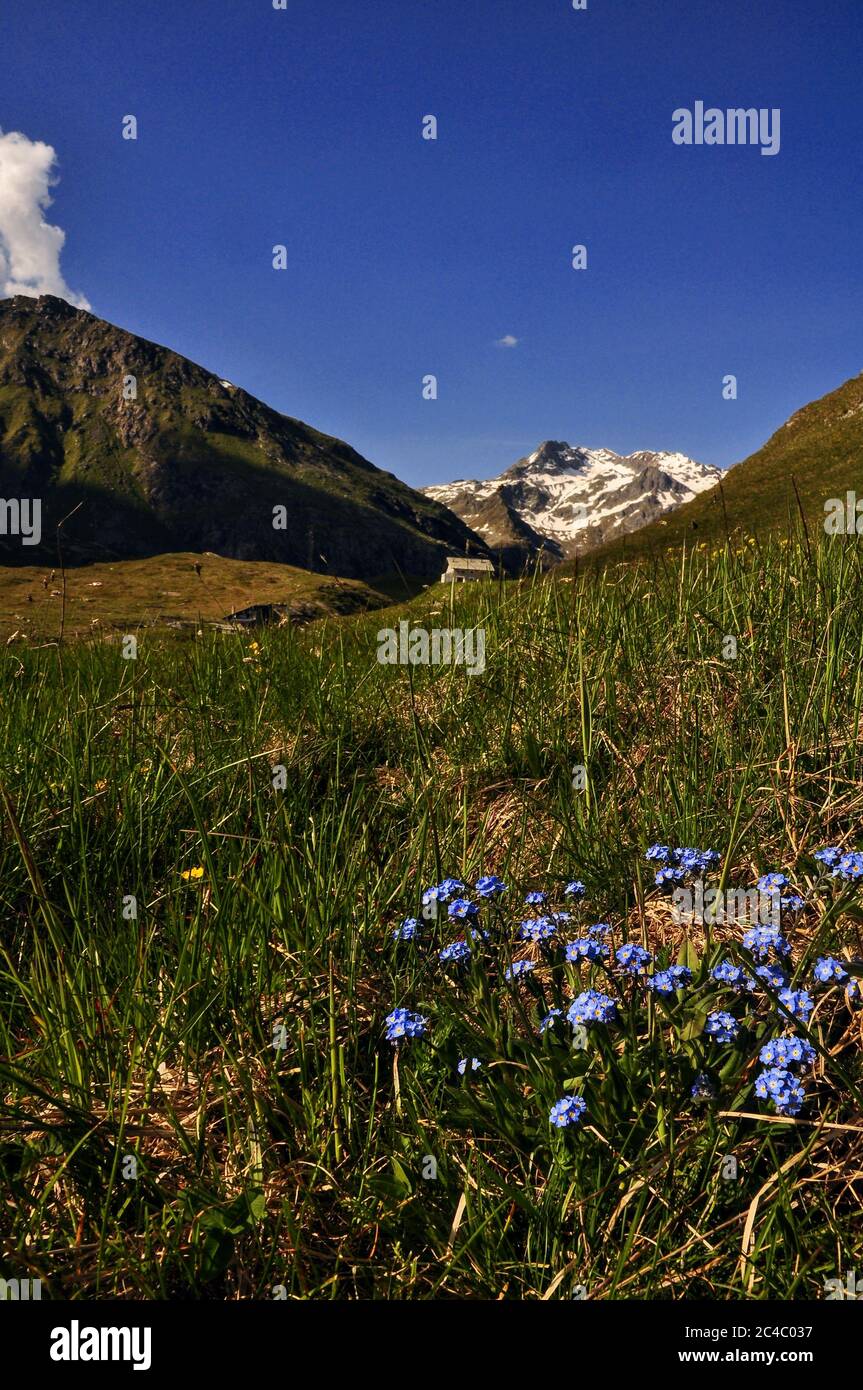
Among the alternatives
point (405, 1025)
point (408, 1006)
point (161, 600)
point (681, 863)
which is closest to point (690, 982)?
point (681, 863)

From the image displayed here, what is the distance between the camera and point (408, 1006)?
2922 millimetres

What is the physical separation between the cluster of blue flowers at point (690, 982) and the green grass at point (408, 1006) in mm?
79

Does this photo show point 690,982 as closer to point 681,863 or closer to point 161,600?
point 681,863

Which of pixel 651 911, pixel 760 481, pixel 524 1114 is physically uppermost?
pixel 760 481

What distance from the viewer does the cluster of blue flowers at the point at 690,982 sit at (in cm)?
205

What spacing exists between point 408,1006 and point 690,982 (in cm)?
101

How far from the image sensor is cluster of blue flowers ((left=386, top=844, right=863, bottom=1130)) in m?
2.05

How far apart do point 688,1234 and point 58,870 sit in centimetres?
296

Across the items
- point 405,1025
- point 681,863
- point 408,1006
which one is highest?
point 681,863

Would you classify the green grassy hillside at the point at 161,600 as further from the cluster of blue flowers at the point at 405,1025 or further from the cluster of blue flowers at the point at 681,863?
the cluster of blue flowers at the point at 681,863

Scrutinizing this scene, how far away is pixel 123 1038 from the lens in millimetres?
2596
